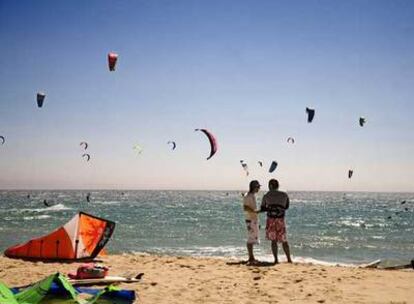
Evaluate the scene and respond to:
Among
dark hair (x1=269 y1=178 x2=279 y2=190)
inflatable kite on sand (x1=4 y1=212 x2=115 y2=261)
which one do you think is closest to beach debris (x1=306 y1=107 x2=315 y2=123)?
dark hair (x1=269 y1=178 x2=279 y2=190)

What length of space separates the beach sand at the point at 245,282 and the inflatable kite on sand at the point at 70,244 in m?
0.44

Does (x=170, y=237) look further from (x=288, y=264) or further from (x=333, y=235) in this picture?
(x=288, y=264)

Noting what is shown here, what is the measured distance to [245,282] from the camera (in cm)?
670

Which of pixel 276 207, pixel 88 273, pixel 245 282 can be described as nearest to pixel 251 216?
pixel 276 207

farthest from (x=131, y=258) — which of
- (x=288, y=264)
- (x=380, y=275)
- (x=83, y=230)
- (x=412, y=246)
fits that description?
(x=412, y=246)

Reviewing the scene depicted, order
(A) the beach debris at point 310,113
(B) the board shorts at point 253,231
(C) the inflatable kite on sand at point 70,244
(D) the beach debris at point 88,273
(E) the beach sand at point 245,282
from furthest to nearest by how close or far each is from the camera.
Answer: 1. (A) the beach debris at point 310,113
2. (C) the inflatable kite on sand at point 70,244
3. (B) the board shorts at point 253,231
4. (D) the beach debris at point 88,273
5. (E) the beach sand at point 245,282

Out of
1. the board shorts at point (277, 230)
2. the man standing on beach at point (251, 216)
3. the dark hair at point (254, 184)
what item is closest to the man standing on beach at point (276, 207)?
the board shorts at point (277, 230)

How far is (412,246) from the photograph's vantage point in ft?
76.0

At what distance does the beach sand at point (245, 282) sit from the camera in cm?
579

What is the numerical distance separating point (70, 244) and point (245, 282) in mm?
4281

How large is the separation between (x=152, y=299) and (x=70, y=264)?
370cm

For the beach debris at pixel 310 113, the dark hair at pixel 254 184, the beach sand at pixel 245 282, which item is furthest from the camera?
the beach debris at pixel 310 113

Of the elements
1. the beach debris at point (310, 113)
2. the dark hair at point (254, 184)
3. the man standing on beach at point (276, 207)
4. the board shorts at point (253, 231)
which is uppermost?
the beach debris at point (310, 113)

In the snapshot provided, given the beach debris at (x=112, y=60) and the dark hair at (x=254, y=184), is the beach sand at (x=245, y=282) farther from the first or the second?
the beach debris at (x=112, y=60)
